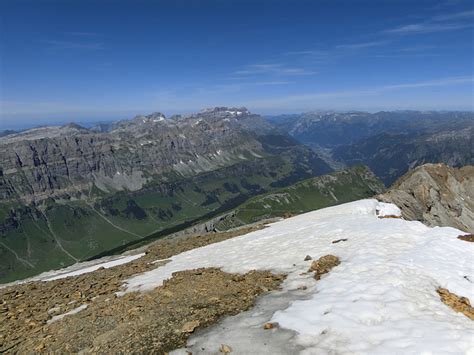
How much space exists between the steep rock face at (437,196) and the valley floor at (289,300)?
36.9 meters

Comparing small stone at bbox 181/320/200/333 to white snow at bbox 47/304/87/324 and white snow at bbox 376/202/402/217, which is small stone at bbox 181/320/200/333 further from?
white snow at bbox 376/202/402/217

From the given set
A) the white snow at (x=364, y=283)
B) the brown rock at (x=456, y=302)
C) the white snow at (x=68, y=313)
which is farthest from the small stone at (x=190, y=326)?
the brown rock at (x=456, y=302)

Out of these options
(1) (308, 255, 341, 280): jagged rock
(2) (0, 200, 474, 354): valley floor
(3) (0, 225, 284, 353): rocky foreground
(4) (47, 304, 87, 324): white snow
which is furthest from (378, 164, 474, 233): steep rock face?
(4) (47, 304, 87, 324): white snow

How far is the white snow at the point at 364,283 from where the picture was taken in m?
13.9

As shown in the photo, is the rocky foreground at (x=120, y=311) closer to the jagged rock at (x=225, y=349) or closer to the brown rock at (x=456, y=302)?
the jagged rock at (x=225, y=349)

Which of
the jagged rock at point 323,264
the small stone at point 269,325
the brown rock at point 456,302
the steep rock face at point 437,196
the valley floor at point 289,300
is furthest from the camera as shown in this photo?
the steep rock face at point 437,196

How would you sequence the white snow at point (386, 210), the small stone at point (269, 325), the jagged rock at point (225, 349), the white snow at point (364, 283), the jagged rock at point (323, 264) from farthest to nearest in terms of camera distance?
the white snow at point (386, 210), the jagged rock at point (323, 264), the small stone at point (269, 325), the white snow at point (364, 283), the jagged rock at point (225, 349)

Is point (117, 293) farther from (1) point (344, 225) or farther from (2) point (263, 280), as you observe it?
(1) point (344, 225)

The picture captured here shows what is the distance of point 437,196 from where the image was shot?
78.4 meters

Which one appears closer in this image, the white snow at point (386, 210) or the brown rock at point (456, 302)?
the brown rock at point (456, 302)

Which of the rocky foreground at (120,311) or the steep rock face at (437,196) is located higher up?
the rocky foreground at (120,311)

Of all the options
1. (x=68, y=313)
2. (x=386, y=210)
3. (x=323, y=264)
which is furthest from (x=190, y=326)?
(x=386, y=210)

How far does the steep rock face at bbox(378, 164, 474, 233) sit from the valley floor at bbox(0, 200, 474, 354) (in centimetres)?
3686

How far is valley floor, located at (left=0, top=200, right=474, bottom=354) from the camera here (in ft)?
46.8
